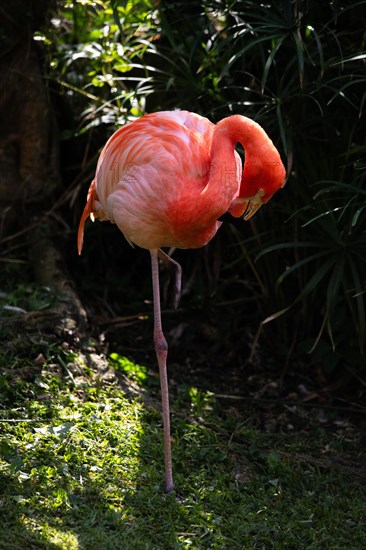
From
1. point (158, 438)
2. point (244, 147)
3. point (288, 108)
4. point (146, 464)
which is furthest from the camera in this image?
point (288, 108)

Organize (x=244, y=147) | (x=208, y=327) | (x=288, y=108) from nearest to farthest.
Answer: (x=244, y=147), (x=288, y=108), (x=208, y=327)

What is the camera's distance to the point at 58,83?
5.46 m

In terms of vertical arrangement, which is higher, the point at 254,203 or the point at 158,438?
the point at 254,203

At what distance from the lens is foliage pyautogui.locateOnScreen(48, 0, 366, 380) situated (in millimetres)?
4035

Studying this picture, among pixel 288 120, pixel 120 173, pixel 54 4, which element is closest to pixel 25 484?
pixel 120 173

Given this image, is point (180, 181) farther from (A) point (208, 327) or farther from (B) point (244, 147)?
(A) point (208, 327)

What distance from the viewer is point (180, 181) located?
130 inches

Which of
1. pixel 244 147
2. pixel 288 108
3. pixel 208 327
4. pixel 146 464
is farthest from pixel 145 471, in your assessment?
pixel 288 108

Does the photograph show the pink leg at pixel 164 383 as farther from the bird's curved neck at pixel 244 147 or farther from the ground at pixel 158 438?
the bird's curved neck at pixel 244 147

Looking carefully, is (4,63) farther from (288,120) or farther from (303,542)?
(303,542)

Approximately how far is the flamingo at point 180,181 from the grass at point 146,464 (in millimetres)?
267

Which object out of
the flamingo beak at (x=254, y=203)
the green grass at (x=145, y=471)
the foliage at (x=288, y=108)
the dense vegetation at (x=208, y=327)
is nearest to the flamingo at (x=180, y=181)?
the flamingo beak at (x=254, y=203)

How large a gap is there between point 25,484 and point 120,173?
1.41 meters

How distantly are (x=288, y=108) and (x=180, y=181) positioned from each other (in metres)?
1.38
